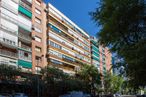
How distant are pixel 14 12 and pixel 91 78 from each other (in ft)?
137

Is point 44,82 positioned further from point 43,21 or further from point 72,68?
point 72,68

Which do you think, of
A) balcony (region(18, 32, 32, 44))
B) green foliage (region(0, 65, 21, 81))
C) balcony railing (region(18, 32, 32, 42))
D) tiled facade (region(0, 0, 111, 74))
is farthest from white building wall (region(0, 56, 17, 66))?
balcony railing (region(18, 32, 32, 42))

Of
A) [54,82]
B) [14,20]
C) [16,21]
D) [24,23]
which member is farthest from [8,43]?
[54,82]

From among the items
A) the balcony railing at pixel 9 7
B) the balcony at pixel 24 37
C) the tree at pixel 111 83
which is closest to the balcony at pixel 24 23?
the balcony at pixel 24 37

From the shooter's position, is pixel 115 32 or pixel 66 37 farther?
pixel 66 37

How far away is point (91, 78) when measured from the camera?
10156 cm

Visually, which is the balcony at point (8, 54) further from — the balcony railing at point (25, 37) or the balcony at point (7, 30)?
the balcony railing at point (25, 37)

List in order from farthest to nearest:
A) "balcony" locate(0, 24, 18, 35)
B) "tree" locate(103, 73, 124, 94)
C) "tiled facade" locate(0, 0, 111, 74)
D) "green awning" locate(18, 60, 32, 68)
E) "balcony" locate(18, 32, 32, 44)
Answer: "tree" locate(103, 73, 124, 94), "balcony" locate(18, 32, 32, 44), "green awning" locate(18, 60, 32, 68), "tiled facade" locate(0, 0, 111, 74), "balcony" locate(0, 24, 18, 35)

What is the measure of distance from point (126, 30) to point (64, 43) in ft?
264

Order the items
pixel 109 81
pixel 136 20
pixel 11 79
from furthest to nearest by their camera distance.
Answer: pixel 109 81, pixel 11 79, pixel 136 20

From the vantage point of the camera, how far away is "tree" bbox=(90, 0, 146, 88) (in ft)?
54.4

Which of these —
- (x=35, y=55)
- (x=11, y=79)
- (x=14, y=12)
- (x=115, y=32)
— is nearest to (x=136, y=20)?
(x=115, y=32)

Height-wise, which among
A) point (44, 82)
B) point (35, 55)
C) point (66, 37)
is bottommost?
point (44, 82)

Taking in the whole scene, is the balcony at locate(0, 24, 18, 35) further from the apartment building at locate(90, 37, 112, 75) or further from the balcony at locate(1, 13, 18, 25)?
the apartment building at locate(90, 37, 112, 75)
